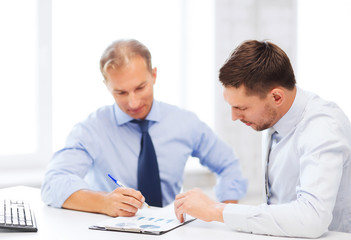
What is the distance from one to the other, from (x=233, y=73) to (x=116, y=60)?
627 millimetres

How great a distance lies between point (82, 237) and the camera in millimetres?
1440

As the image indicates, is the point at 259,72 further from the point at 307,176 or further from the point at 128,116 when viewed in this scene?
the point at 128,116

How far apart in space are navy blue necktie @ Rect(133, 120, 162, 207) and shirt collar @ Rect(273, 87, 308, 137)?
2.18 ft

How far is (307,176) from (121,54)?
1.01 meters

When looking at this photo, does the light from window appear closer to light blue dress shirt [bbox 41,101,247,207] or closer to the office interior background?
the office interior background

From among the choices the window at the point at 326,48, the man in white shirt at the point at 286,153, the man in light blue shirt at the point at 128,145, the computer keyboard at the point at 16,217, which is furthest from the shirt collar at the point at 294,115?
the window at the point at 326,48

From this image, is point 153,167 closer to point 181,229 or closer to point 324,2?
point 181,229

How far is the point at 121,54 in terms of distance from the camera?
6.88ft

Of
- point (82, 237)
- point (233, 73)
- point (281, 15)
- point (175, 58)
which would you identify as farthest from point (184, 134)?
point (281, 15)

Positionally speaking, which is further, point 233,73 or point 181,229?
point 233,73

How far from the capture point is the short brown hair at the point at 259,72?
1.65 meters

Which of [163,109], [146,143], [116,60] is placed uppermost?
[116,60]

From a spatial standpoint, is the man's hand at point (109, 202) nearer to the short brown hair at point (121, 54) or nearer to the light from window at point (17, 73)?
the short brown hair at point (121, 54)

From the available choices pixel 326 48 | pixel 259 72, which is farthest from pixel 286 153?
Answer: pixel 326 48
